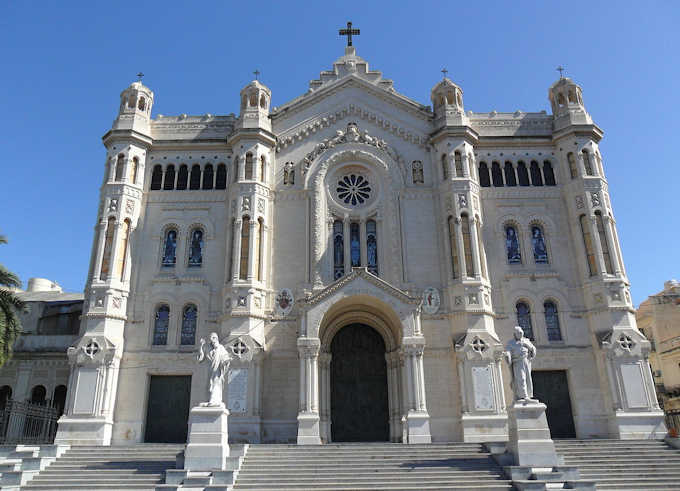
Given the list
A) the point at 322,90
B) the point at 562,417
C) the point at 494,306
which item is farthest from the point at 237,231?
the point at 562,417

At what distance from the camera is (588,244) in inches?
1086

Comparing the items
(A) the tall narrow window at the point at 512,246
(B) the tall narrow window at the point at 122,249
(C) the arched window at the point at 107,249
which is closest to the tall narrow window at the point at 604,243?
(A) the tall narrow window at the point at 512,246

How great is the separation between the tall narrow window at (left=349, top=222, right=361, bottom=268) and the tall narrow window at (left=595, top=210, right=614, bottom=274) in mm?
12567

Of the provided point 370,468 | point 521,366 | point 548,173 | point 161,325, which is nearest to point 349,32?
point 548,173

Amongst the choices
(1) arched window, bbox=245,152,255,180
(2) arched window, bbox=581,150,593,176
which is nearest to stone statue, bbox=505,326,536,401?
(2) arched window, bbox=581,150,593,176

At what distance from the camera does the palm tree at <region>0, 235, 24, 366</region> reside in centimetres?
2422

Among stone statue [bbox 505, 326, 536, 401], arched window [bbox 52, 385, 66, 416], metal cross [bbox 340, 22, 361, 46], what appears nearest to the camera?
stone statue [bbox 505, 326, 536, 401]

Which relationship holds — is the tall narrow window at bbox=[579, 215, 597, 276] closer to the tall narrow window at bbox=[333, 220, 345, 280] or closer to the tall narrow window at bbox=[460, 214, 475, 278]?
the tall narrow window at bbox=[460, 214, 475, 278]

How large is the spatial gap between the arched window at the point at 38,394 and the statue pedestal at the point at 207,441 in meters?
15.8

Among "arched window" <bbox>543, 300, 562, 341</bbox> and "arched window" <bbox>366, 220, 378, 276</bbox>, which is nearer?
"arched window" <bbox>543, 300, 562, 341</bbox>

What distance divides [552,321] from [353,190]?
1262 centimetres

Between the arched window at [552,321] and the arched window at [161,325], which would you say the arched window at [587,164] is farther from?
the arched window at [161,325]

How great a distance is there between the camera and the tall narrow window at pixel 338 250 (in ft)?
91.2

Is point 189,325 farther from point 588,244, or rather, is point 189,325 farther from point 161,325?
point 588,244
